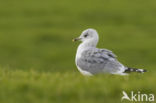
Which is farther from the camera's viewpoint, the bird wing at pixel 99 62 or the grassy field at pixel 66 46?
the bird wing at pixel 99 62

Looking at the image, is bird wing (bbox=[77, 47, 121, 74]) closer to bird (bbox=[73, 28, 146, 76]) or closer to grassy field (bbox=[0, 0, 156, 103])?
bird (bbox=[73, 28, 146, 76])

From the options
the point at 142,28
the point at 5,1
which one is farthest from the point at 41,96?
the point at 5,1

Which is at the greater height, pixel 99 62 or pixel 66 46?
pixel 66 46

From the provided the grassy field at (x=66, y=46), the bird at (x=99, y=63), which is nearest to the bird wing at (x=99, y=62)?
the bird at (x=99, y=63)

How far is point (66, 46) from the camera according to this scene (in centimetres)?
3203

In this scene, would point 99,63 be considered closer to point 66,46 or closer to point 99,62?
point 99,62

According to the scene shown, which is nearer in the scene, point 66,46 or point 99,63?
point 99,63

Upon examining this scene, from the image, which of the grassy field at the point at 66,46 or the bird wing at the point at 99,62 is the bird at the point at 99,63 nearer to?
the bird wing at the point at 99,62

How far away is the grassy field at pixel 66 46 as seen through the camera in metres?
8.96

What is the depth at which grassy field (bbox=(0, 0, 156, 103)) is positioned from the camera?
8.96 meters

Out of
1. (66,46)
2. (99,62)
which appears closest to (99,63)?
(99,62)

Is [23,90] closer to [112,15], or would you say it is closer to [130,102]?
[130,102]

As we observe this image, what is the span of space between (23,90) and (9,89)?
8.3 inches

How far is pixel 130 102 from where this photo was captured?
342 inches
